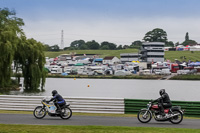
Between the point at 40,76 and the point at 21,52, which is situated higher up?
the point at 21,52

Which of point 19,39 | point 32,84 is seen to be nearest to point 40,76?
point 32,84

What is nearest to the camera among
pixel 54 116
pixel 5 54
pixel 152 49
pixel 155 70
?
pixel 54 116

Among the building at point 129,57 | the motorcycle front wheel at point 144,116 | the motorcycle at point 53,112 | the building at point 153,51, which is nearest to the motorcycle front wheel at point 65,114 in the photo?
the motorcycle at point 53,112

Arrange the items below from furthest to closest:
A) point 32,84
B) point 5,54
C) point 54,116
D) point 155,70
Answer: point 155,70, point 32,84, point 5,54, point 54,116

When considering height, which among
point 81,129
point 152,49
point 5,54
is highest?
point 152,49

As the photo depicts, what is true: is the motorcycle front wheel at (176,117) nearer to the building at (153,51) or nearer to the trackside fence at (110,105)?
the trackside fence at (110,105)

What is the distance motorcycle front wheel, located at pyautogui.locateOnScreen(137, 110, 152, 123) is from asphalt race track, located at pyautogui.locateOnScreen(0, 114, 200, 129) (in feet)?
0.72

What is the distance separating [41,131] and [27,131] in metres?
0.55

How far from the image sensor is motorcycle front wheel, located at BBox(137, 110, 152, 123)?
17695 millimetres

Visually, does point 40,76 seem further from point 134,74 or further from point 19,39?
point 134,74

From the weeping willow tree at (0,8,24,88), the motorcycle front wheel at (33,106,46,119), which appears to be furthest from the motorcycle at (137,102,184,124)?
the weeping willow tree at (0,8,24,88)

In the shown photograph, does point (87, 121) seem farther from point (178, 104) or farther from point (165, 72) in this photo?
point (165, 72)

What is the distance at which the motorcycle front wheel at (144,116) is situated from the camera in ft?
58.1

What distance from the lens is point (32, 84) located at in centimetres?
5181
